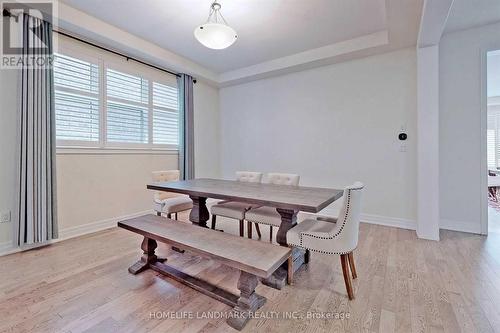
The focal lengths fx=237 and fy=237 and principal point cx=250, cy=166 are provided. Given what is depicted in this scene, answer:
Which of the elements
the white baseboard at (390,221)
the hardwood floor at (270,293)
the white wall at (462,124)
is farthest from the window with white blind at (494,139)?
the hardwood floor at (270,293)

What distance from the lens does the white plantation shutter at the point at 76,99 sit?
9.69ft

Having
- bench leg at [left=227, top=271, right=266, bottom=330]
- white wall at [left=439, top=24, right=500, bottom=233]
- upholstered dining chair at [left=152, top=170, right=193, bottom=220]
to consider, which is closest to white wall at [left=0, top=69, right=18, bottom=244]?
upholstered dining chair at [left=152, top=170, right=193, bottom=220]

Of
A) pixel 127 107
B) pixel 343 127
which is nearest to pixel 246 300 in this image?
pixel 343 127

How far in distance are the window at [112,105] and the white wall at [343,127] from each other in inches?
62.7

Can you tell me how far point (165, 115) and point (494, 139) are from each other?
9.19 metres

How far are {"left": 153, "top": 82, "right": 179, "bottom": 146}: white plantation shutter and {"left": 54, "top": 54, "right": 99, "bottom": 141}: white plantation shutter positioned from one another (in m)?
0.96

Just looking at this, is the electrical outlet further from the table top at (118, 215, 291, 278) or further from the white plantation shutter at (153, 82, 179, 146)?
the white plantation shutter at (153, 82, 179, 146)

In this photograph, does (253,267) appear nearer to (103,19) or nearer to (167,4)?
(167,4)

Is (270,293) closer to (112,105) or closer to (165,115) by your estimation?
(112,105)

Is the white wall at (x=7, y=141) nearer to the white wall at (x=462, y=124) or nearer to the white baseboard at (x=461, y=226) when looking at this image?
the white wall at (x=462, y=124)

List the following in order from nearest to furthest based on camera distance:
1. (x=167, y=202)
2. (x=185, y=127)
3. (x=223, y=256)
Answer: (x=223, y=256) < (x=167, y=202) < (x=185, y=127)

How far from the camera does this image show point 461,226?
3.27 m

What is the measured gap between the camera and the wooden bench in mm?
1516

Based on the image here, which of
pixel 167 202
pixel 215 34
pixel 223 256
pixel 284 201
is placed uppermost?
pixel 215 34
